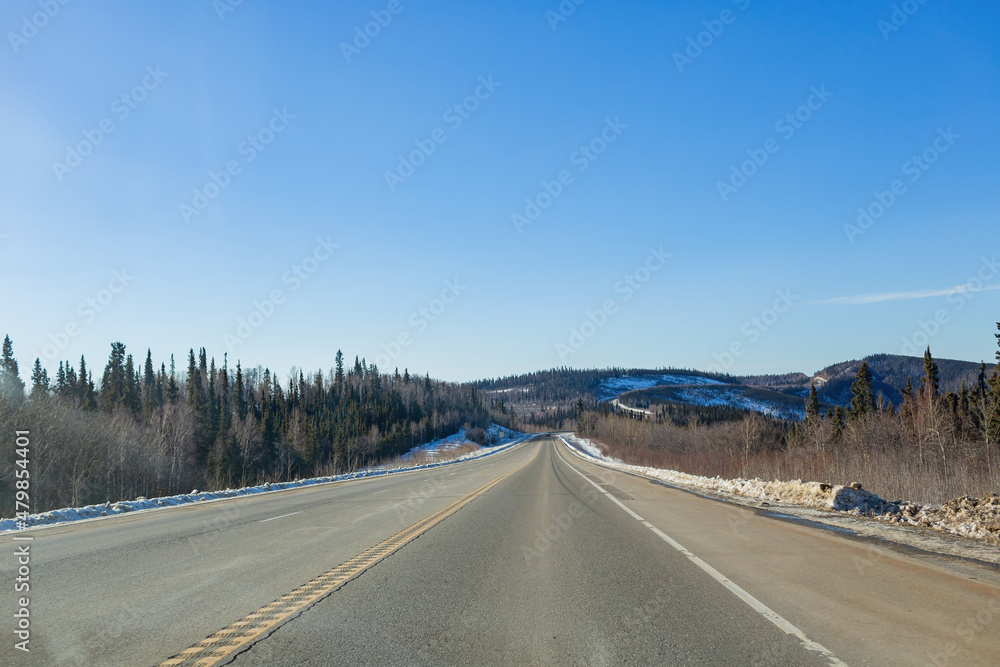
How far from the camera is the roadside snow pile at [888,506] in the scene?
10.7 meters

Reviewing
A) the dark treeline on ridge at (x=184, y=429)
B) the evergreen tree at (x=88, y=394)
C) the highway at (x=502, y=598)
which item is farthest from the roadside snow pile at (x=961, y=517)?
the evergreen tree at (x=88, y=394)

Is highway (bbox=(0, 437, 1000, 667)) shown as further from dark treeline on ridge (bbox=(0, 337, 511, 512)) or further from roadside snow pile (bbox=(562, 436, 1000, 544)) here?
dark treeline on ridge (bbox=(0, 337, 511, 512))

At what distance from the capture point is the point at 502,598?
681cm

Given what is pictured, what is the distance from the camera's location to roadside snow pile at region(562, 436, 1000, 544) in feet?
35.2

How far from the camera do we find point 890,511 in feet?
43.7

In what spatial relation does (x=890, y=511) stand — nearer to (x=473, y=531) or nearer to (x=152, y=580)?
(x=473, y=531)

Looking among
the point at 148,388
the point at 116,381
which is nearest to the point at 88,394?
the point at 116,381

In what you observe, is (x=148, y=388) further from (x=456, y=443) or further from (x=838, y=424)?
(x=838, y=424)

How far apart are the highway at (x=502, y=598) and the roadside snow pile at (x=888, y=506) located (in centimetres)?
190

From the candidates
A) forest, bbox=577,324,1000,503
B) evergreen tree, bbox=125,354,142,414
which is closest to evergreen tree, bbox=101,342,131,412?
evergreen tree, bbox=125,354,142,414

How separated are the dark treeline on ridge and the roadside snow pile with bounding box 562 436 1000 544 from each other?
89.2 feet

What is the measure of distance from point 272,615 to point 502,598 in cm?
244

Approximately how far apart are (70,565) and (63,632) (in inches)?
160

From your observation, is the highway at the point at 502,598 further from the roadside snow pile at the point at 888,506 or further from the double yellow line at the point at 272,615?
the roadside snow pile at the point at 888,506
